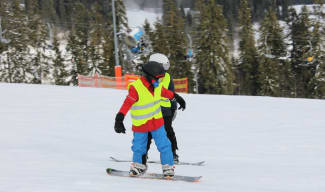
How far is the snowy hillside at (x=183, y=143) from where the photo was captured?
508cm

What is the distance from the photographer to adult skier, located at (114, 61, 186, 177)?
5.00 m

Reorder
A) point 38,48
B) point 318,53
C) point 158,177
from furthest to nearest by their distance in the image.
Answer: point 38,48 → point 318,53 → point 158,177

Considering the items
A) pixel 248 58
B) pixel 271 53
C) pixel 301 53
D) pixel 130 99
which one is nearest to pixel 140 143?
pixel 130 99

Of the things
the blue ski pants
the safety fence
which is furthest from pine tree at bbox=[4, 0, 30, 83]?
the blue ski pants

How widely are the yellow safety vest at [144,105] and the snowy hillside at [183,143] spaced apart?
730mm

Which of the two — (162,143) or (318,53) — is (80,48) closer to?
(318,53)

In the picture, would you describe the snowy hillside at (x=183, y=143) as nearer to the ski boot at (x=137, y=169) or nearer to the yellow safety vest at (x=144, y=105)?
the ski boot at (x=137, y=169)

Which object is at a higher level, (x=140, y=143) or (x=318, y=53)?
(x=318, y=53)

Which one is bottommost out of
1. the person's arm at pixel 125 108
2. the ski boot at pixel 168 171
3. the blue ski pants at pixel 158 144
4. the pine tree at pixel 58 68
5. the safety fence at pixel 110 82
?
the ski boot at pixel 168 171

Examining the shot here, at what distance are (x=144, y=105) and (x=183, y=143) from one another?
446cm

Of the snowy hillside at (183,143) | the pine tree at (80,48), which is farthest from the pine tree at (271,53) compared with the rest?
the snowy hillside at (183,143)

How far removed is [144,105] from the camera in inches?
200

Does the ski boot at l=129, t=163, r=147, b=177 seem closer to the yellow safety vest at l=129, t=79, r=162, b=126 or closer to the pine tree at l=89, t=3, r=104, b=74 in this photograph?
the yellow safety vest at l=129, t=79, r=162, b=126

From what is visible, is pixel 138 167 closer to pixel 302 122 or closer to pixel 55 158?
pixel 55 158
